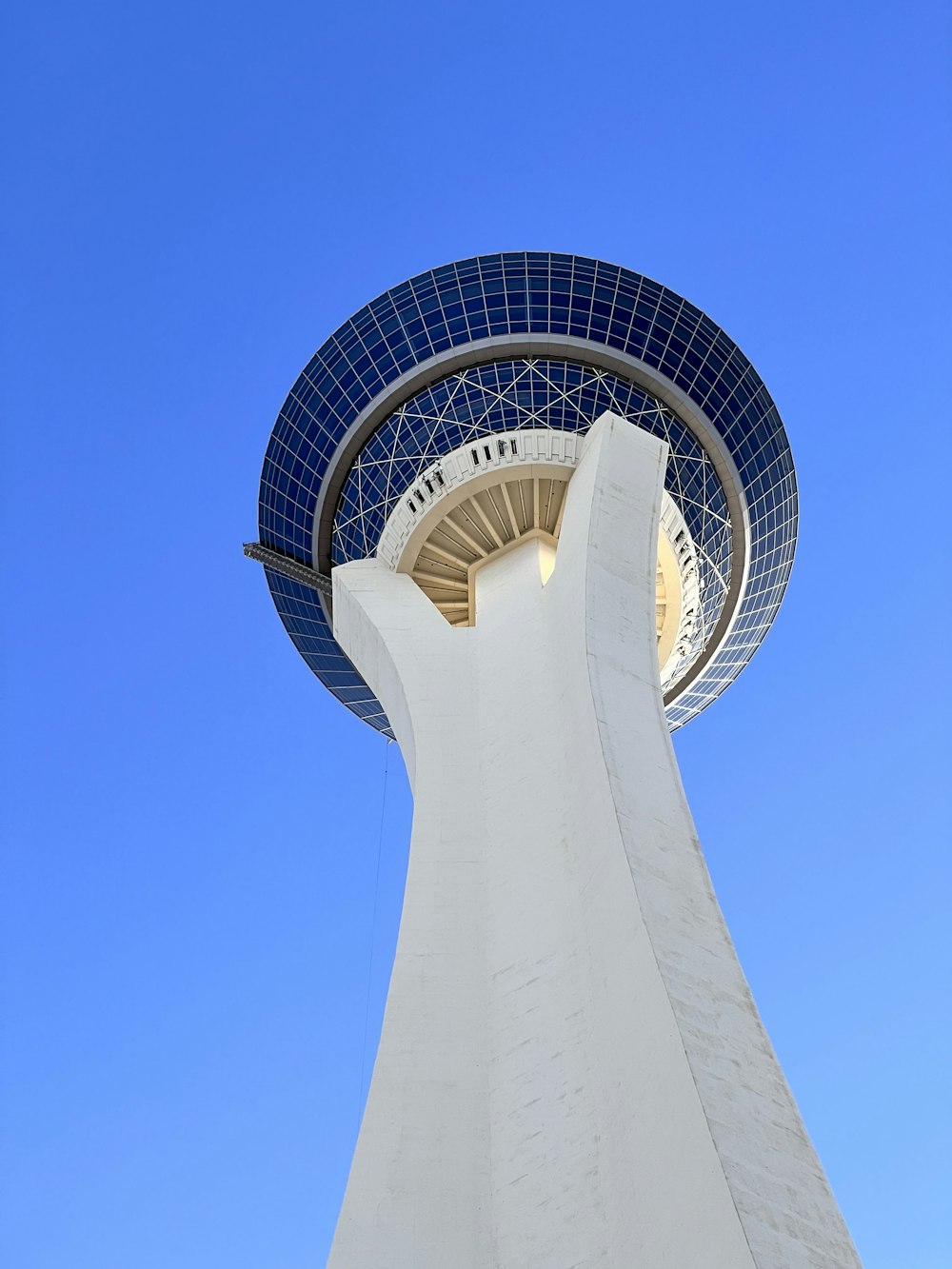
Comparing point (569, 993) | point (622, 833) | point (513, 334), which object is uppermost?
point (513, 334)

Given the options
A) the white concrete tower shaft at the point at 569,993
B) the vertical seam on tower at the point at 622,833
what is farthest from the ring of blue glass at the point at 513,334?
the white concrete tower shaft at the point at 569,993

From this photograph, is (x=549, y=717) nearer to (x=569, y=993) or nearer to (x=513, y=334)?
(x=569, y=993)

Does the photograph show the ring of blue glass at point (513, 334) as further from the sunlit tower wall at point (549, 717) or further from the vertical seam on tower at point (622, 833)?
the vertical seam on tower at point (622, 833)

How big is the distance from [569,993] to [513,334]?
2116 centimetres

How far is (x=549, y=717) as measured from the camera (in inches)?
999

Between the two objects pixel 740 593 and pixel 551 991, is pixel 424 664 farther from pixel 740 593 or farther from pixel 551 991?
pixel 740 593

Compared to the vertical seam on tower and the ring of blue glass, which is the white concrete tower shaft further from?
the ring of blue glass

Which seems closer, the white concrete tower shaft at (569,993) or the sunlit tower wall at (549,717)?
the white concrete tower shaft at (569,993)

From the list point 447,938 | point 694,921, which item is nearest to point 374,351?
point 447,938

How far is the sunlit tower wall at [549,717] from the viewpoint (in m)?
16.2

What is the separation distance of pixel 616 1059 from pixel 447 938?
5004 millimetres

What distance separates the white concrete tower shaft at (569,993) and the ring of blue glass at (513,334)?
7712 mm

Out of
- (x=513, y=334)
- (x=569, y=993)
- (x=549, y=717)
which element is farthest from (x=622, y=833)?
(x=513, y=334)

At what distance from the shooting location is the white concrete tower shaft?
15.1m
